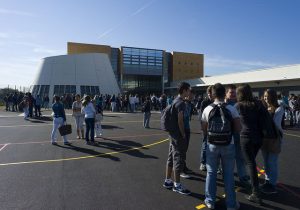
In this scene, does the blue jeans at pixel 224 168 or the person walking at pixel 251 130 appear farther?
the person walking at pixel 251 130

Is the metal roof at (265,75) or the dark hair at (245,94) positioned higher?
the metal roof at (265,75)

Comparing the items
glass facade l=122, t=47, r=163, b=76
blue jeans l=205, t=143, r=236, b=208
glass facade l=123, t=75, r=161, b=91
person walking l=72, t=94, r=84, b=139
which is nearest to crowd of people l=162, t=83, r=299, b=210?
blue jeans l=205, t=143, r=236, b=208

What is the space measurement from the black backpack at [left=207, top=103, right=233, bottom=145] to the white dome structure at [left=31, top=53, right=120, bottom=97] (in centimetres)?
3476

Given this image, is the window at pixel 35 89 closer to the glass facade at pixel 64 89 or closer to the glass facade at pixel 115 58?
the glass facade at pixel 64 89

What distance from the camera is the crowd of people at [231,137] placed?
456 cm

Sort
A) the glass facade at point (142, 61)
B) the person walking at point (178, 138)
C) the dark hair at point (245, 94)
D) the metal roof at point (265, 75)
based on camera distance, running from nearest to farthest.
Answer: the dark hair at point (245, 94), the person walking at point (178, 138), the metal roof at point (265, 75), the glass facade at point (142, 61)

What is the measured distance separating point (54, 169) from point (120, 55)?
51551 millimetres

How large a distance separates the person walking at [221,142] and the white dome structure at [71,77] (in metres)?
34.7

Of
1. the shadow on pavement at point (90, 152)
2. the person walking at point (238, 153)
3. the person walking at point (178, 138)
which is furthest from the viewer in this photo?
the shadow on pavement at point (90, 152)

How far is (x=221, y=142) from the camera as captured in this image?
4527 mm

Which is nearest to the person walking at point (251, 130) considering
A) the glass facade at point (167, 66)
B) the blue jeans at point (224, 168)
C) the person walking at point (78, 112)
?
the blue jeans at point (224, 168)

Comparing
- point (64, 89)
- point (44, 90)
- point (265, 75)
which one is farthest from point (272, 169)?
point (44, 90)

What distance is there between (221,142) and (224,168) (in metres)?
0.44

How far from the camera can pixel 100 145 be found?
1018 centimetres
